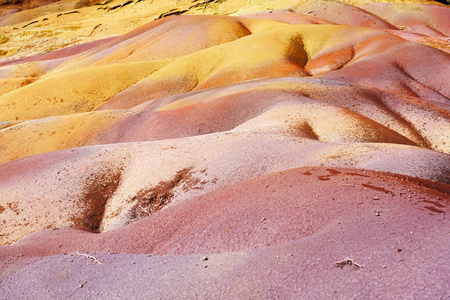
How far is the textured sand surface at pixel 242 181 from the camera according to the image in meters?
2.12

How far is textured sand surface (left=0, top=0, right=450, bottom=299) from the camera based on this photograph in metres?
2.12

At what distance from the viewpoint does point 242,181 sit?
4.15 m

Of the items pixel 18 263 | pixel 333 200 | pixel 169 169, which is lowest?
pixel 169 169

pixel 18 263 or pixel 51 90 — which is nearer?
pixel 18 263

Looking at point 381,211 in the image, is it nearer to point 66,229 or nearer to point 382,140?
point 66,229

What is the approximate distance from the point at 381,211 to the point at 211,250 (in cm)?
122

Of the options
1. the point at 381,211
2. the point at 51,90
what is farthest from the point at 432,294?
the point at 51,90

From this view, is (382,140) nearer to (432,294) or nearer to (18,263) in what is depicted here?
(432,294)

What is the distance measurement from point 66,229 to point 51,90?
1110 cm

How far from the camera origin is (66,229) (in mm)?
4105

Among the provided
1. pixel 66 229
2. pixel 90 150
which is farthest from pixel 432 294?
pixel 90 150

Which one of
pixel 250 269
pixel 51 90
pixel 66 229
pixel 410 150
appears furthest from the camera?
pixel 51 90

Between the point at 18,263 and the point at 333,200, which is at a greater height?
the point at 333,200

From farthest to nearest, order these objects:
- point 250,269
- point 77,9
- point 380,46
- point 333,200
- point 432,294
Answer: point 77,9 < point 380,46 < point 333,200 < point 250,269 < point 432,294
